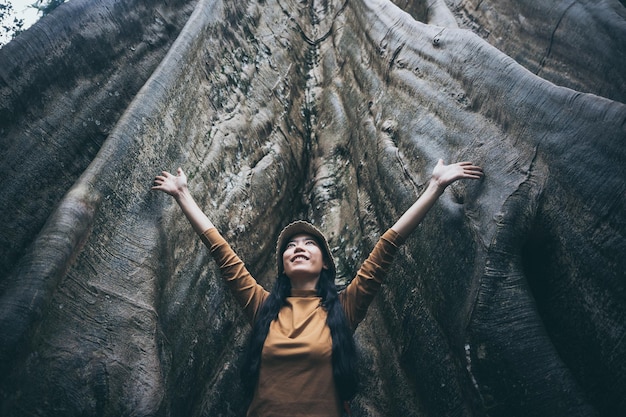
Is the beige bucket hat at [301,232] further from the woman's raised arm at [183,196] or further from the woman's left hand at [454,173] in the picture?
the woman's left hand at [454,173]

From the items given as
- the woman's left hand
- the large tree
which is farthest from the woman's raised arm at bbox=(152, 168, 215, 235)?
the woman's left hand

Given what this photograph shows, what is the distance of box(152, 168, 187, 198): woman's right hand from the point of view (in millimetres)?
2826

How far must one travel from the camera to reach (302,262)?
2.65 meters

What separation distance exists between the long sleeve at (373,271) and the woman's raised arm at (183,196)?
89 centimetres

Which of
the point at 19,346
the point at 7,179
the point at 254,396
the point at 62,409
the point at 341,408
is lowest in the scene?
the point at 341,408

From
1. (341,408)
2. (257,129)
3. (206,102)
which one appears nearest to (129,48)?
(206,102)

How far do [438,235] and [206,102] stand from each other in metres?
1.97

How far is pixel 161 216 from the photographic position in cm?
Result: 292

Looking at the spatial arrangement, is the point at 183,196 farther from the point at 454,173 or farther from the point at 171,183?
the point at 454,173

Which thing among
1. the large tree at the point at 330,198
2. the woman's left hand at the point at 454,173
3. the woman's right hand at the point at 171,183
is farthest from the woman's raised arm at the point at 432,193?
the woman's right hand at the point at 171,183

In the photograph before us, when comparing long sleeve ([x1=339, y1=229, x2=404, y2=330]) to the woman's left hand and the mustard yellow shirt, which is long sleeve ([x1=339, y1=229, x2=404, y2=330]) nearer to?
the mustard yellow shirt

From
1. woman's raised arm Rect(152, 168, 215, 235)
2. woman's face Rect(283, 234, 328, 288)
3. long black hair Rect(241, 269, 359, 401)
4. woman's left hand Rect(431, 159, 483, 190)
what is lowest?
long black hair Rect(241, 269, 359, 401)

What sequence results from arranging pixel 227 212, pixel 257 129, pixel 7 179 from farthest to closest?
pixel 257 129, pixel 227 212, pixel 7 179

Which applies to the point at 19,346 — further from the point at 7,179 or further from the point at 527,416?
the point at 527,416
